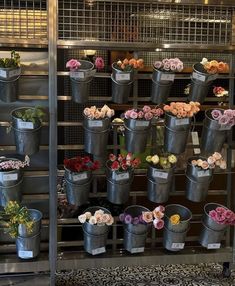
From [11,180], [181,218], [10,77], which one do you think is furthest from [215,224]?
[10,77]

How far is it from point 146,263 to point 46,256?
0.72 m

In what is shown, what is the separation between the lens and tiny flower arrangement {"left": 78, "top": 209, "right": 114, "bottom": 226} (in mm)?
2719

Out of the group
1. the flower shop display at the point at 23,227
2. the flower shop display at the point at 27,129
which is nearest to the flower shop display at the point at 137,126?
the flower shop display at the point at 27,129

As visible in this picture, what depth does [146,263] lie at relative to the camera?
9.75ft

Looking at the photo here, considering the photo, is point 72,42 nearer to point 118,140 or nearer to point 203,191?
point 118,140

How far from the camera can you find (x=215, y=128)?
2781 mm

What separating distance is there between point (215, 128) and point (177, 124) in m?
0.28

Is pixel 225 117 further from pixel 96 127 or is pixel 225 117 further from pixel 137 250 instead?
pixel 137 250

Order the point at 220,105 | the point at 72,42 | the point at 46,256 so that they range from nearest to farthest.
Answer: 1. the point at 72,42
2. the point at 46,256
3. the point at 220,105

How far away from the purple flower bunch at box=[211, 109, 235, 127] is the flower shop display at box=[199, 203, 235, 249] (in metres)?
0.62

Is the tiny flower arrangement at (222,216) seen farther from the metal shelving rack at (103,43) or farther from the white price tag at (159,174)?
the white price tag at (159,174)

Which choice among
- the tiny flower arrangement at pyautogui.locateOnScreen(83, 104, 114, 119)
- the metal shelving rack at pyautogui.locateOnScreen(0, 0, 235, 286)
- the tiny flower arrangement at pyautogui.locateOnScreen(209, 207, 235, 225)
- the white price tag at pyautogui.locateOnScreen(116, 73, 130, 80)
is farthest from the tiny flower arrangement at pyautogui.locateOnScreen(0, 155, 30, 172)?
the tiny flower arrangement at pyautogui.locateOnScreen(209, 207, 235, 225)

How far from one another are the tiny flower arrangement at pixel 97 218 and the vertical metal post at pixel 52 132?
24 cm

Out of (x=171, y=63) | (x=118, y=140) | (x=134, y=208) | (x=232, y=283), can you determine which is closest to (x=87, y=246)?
(x=134, y=208)
